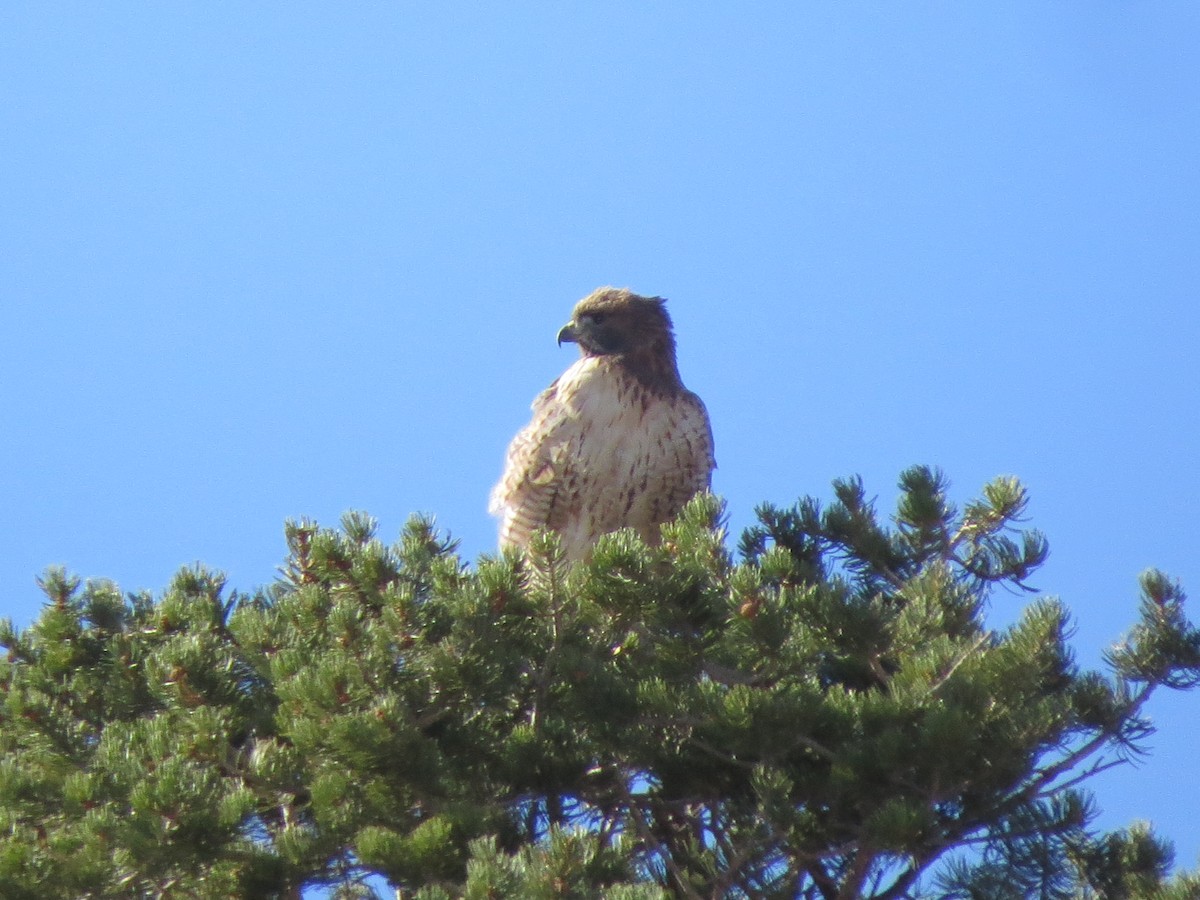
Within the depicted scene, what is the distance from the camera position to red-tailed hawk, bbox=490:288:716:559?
680 cm

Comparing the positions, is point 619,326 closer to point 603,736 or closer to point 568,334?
point 568,334

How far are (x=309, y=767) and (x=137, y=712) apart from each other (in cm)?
83

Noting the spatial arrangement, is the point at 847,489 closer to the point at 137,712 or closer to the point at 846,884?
the point at 846,884

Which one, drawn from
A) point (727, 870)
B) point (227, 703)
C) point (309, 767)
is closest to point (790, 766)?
point (727, 870)

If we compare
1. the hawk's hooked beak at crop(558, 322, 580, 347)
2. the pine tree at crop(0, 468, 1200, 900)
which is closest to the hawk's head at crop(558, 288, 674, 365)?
the hawk's hooked beak at crop(558, 322, 580, 347)

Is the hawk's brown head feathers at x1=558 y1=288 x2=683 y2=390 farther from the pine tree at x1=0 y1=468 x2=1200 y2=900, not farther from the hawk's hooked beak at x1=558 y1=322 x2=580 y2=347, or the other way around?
the pine tree at x1=0 y1=468 x2=1200 y2=900

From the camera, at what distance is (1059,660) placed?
4.53 meters

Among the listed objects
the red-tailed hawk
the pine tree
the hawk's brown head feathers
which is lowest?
the pine tree

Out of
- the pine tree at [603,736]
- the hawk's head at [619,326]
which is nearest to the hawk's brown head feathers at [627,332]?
the hawk's head at [619,326]

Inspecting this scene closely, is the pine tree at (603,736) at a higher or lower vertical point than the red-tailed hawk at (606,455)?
lower

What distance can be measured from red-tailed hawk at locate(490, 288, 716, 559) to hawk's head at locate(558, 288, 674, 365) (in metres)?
0.09

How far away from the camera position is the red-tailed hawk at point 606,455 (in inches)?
268

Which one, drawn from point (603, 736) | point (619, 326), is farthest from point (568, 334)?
point (603, 736)

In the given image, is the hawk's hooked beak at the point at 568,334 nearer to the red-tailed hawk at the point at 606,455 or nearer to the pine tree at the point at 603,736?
the red-tailed hawk at the point at 606,455
